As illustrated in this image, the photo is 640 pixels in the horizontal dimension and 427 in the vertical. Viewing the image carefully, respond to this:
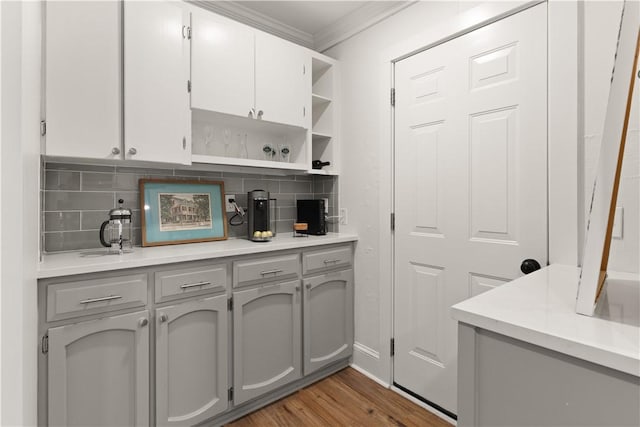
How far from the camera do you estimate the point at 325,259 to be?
220 centimetres

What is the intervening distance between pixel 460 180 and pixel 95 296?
1.87 m

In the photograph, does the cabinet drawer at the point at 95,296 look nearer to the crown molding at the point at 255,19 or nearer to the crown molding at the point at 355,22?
the crown molding at the point at 255,19

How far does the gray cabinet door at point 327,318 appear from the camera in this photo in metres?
2.09

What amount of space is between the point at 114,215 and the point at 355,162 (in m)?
1.58

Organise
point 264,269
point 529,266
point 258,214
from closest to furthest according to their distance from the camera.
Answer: point 529,266, point 264,269, point 258,214

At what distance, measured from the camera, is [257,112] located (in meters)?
2.07

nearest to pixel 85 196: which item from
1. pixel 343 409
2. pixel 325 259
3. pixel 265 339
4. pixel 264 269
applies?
pixel 264 269

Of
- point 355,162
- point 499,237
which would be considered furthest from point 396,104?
point 499,237

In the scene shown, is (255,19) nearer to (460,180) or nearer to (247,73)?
(247,73)

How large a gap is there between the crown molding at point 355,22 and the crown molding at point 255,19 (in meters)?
0.12

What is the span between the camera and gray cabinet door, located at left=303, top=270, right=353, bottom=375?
6.86ft

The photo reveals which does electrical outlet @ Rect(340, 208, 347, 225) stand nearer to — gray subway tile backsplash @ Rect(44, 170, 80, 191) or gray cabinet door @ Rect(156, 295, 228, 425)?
gray cabinet door @ Rect(156, 295, 228, 425)

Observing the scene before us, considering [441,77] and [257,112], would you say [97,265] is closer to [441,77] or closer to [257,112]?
[257,112]

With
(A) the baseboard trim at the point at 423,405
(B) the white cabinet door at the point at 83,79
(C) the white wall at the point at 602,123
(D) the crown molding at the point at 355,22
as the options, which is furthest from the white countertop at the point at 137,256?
(D) the crown molding at the point at 355,22
